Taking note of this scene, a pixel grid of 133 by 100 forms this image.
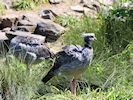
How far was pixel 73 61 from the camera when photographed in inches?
229

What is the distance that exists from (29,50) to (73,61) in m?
1.02

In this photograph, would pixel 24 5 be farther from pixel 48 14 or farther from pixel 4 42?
pixel 4 42

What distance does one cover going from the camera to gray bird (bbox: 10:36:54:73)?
256 inches

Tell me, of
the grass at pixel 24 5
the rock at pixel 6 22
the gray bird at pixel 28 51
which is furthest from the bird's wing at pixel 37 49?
the grass at pixel 24 5

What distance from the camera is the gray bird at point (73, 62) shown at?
5.81 meters

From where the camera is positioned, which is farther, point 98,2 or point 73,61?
point 98,2

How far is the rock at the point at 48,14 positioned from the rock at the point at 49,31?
0.68 metres

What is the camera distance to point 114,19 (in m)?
7.59

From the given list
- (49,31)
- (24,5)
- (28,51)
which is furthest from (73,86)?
(24,5)

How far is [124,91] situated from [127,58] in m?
1.34

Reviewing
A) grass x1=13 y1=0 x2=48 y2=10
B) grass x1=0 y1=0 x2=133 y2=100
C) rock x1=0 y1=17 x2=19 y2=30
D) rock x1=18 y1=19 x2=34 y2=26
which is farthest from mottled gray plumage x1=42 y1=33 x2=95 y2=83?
grass x1=13 y1=0 x2=48 y2=10

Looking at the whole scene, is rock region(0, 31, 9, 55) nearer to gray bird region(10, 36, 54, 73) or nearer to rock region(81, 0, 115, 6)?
gray bird region(10, 36, 54, 73)

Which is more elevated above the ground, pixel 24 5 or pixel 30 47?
pixel 30 47

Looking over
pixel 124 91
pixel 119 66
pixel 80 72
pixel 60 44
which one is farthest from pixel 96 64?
pixel 60 44
